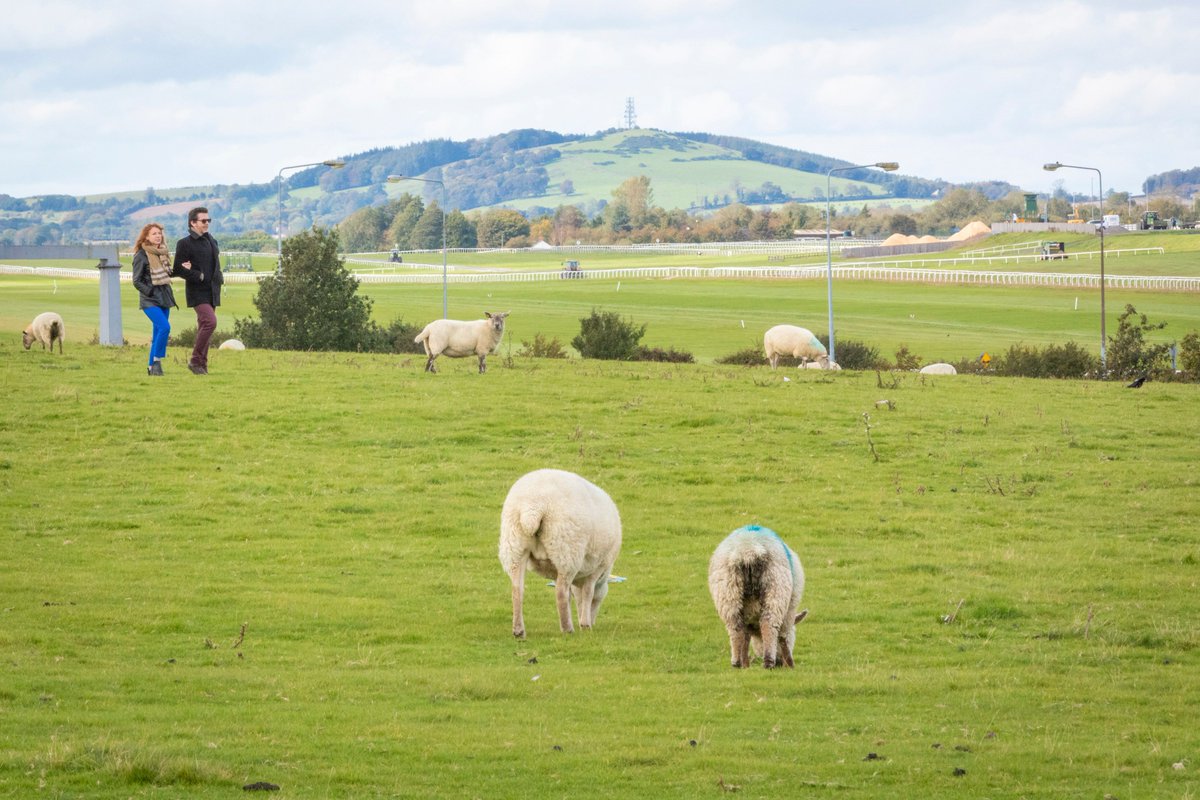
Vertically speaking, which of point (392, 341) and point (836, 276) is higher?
point (836, 276)

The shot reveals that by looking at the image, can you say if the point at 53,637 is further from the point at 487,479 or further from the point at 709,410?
the point at 709,410

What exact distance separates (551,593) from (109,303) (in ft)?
92.5

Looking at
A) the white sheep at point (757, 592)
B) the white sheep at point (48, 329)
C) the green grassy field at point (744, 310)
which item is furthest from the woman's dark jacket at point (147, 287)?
the green grassy field at point (744, 310)

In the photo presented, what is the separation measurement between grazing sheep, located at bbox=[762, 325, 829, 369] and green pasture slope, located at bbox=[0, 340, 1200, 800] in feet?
37.0

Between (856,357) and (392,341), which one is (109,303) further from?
(856,357)

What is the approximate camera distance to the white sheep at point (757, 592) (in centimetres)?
1281

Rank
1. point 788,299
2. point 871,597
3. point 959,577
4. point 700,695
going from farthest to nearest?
1. point 788,299
2. point 959,577
3. point 871,597
4. point 700,695

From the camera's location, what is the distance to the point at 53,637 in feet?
44.7

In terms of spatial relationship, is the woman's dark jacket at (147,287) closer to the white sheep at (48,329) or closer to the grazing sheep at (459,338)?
the grazing sheep at (459,338)

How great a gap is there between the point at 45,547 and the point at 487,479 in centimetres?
770

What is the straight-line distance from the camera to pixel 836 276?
483ft

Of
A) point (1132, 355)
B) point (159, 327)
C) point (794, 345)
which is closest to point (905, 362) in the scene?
point (1132, 355)

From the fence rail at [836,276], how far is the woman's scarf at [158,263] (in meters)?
83.0

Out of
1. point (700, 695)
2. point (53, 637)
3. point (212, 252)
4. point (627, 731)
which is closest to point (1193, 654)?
point (700, 695)
